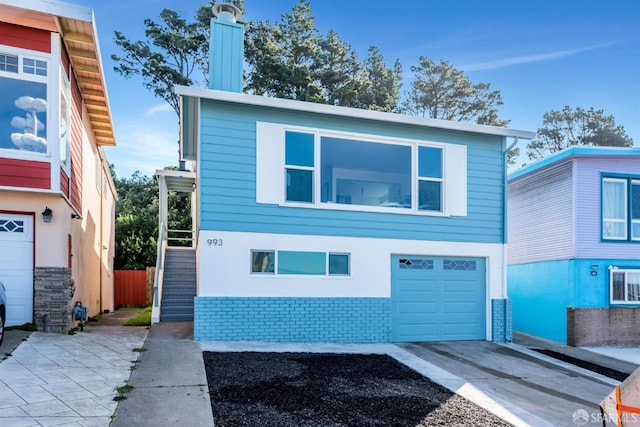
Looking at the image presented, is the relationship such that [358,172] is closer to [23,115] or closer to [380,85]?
[23,115]

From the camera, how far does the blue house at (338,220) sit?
29.0 feet

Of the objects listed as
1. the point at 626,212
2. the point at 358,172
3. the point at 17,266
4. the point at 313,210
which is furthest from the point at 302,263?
the point at 626,212

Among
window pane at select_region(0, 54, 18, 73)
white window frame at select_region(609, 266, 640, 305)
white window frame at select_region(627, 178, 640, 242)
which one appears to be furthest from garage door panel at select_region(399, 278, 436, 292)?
window pane at select_region(0, 54, 18, 73)

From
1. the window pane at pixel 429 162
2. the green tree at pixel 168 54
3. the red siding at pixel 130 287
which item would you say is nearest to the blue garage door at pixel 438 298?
the window pane at pixel 429 162

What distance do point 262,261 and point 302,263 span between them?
833 millimetres

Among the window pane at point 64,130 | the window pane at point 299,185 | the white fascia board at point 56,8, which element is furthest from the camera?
the window pane at point 299,185

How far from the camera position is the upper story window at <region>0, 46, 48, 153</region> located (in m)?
7.80

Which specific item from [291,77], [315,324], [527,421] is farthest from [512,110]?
[527,421]

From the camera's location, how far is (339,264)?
31.4 feet

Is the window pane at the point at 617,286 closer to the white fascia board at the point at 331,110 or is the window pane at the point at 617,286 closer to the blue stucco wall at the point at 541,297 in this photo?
the blue stucco wall at the point at 541,297

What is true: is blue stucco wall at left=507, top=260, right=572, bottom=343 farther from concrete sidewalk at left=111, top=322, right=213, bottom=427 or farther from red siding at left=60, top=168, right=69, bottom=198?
red siding at left=60, top=168, right=69, bottom=198

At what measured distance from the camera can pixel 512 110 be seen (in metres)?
29.5

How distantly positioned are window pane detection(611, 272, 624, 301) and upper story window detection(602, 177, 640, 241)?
3.16ft

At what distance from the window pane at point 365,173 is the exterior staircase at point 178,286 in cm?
420
